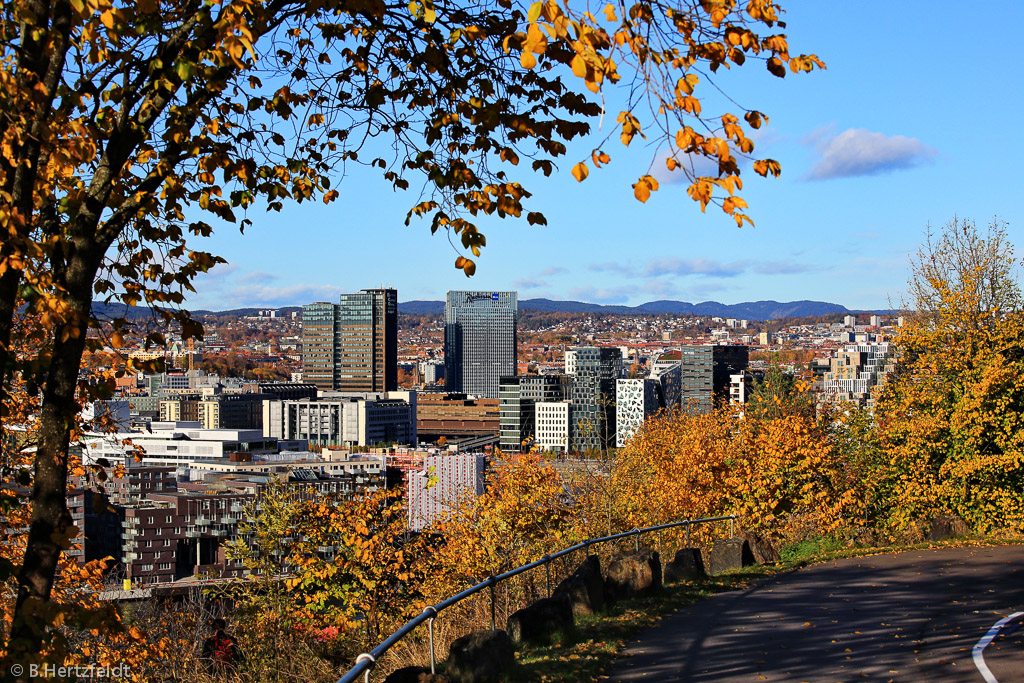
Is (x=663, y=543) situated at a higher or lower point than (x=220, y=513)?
higher

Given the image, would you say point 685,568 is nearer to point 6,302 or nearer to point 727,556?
point 727,556

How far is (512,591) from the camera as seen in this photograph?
32.9 feet

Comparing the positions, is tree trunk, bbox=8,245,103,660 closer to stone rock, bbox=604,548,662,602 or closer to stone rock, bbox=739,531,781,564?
stone rock, bbox=604,548,662,602

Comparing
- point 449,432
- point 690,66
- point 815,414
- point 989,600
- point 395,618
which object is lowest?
point 449,432

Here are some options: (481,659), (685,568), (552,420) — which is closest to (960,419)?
(685,568)

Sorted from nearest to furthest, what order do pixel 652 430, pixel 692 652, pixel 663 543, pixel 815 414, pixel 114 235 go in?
pixel 114 235 → pixel 692 652 → pixel 663 543 → pixel 815 414 → pixel 652 430

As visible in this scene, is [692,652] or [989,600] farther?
[989,600]

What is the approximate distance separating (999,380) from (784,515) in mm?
5025

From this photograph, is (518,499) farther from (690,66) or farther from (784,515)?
(690,66)

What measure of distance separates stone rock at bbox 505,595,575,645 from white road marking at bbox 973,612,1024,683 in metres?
3.43

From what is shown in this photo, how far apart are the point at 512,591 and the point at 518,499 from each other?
6.92 meters

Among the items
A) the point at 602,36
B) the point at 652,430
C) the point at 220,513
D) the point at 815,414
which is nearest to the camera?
the point at 602,36

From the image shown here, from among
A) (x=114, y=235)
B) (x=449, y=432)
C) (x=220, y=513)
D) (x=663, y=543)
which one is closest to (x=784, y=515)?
(x=663, y=543)

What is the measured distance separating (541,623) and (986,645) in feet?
13.3
